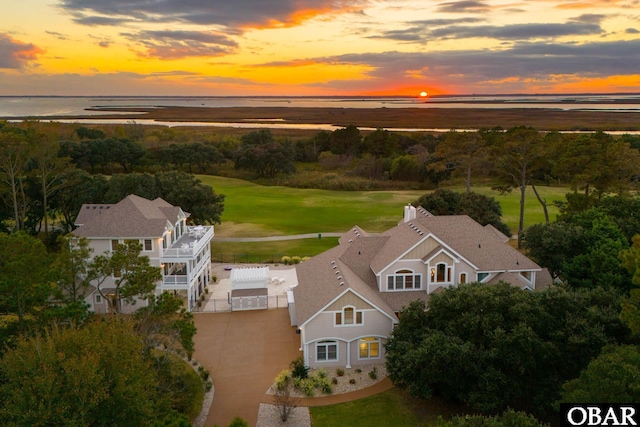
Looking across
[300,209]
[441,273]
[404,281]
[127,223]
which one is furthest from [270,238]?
[441,273]

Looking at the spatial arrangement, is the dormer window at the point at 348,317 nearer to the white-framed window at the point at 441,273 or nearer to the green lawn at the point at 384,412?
the green lawn at the point at 384,412

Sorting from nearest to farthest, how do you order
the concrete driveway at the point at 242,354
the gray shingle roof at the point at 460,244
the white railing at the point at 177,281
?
the concrete driveway at the point at 242,354 < the gray shingle roof at the point at 460,244 < the white railing at the point at 177,281

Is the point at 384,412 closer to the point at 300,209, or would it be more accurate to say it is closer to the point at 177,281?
the point at 177,281

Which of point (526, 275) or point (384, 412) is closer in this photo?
point (384, 412)

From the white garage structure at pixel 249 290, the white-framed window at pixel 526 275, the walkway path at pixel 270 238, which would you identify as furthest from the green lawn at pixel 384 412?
the walkway path at pixel 270 238

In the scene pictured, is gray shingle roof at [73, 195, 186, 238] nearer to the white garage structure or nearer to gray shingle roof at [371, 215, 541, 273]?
the white garage structure

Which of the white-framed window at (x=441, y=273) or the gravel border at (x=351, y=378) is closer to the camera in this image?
the gravel border at (x=351, y=378)

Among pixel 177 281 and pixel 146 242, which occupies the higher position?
pixel 146 242
